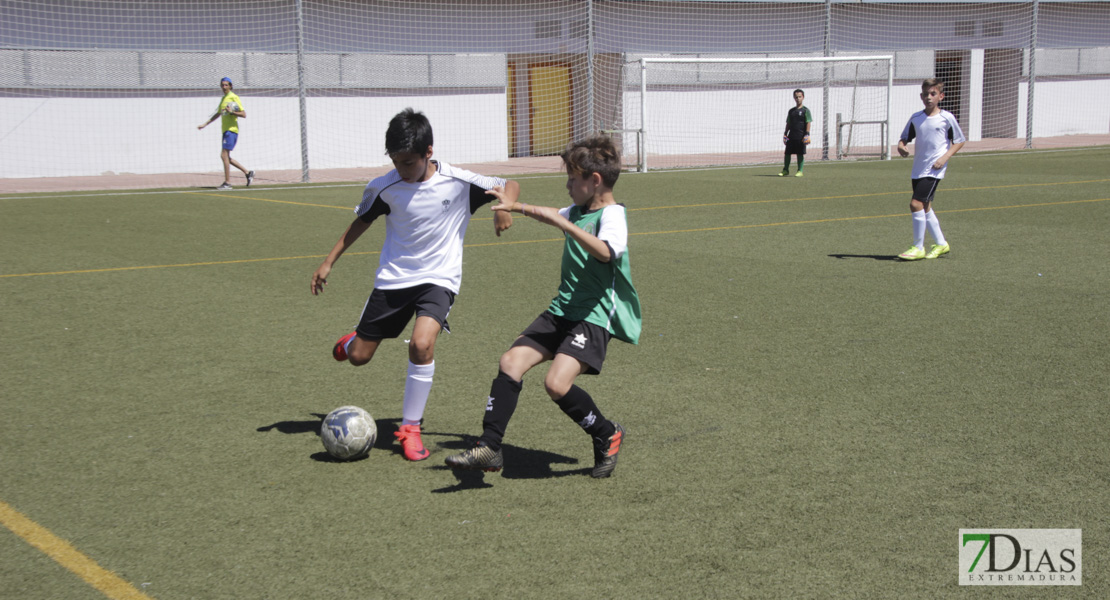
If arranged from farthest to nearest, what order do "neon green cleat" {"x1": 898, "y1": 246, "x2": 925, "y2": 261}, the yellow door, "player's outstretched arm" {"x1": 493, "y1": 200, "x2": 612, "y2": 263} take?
the yellow door < "neon green cleat" {"x1": 898, "y1": 246, "x2": 925, "y2": 261} < "player's outstretched arm" {"x1": 493, "y1": 200, "x2": 612, "y2": 263}

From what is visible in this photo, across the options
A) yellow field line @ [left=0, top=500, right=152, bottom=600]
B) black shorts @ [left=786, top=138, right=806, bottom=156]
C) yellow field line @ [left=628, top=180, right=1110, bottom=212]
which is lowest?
yellow field line @ [left=0, top=500, right=152, bottom=600]

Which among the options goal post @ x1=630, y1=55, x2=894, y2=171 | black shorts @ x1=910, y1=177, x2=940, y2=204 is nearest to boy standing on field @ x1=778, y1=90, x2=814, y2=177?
goal post @ x1=630, y1=55, x2=894, y2=171

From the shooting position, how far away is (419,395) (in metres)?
4.61

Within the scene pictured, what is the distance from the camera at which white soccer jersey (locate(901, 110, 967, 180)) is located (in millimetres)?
10102

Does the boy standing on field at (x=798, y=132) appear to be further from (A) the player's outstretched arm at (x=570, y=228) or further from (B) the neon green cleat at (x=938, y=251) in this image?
(A) the player's outstretched arm at (x=570, y=228)

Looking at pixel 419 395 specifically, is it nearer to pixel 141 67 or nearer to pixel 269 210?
pixel 269 210

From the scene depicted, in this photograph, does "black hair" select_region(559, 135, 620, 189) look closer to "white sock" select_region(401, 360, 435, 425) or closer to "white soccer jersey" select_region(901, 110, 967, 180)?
"white sock" select_region(401, 360, 435, 425)

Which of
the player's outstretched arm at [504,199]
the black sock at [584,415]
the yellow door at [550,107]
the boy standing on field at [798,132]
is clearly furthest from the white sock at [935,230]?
the yellow door at [550,107]

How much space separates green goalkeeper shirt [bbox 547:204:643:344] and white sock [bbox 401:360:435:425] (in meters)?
0.72

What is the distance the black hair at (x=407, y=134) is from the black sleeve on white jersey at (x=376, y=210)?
0.29 meters

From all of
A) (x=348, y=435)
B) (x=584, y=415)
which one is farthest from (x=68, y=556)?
(x=584, y=415)

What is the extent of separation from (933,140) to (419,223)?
6992mm

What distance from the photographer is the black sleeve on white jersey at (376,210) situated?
4754 mm

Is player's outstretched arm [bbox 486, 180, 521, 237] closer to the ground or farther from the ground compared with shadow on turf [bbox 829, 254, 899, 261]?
farther from the ground
